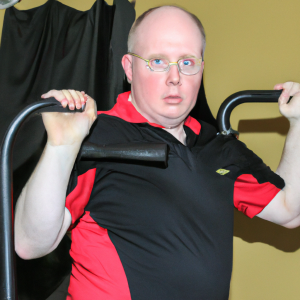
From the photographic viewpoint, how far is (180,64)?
35.1 inches

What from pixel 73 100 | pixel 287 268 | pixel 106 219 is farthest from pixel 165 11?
pixel 287 268

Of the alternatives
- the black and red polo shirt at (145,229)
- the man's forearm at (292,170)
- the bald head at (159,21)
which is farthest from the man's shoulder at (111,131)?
the man's forearm at (292,170)

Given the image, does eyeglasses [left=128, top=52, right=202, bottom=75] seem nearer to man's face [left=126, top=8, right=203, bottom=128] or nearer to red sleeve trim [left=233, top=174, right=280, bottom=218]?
man's face [left=126, top=8, right=203, bottom=128]

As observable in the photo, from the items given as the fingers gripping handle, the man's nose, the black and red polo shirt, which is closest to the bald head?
the man's nose

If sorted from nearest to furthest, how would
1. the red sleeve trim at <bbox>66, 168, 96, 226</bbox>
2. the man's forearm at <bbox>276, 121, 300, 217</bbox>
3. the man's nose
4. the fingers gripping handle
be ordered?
the fingers gripping handle < the red sleeve trim at <bbox>66, 168, 96, 226</bbox> < the man's nose < the man's forearm at <bbox>276, 121, 300, 217</bbox>

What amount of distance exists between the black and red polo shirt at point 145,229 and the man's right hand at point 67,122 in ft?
0.33

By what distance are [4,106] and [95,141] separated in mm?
493

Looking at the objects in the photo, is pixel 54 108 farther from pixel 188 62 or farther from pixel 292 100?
pixel 292 100

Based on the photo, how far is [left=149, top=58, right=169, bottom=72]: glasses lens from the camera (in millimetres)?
884

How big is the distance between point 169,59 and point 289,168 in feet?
1.54

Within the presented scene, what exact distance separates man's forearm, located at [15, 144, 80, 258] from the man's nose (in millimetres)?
309

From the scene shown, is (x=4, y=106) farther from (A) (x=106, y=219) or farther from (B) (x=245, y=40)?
(B) (x=245, y=40)

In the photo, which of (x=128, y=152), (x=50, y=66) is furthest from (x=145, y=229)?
(x=50, y=66)

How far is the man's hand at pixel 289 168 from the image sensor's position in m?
0.97
